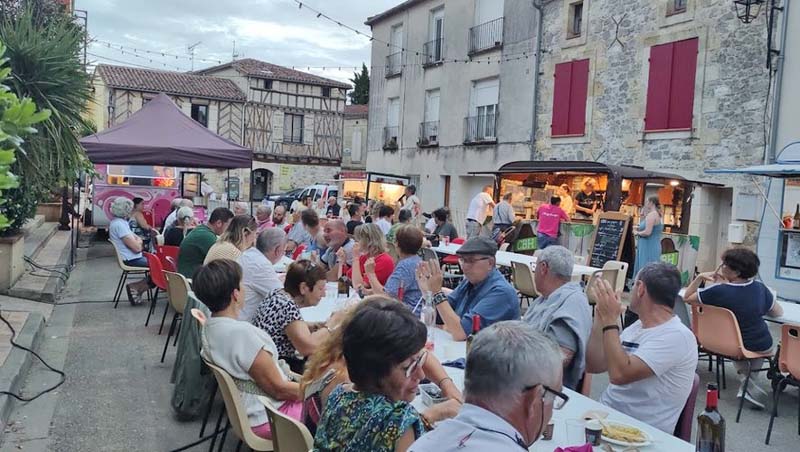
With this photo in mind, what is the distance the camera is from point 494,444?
1.60m

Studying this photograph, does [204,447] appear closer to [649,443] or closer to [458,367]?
[458,367]

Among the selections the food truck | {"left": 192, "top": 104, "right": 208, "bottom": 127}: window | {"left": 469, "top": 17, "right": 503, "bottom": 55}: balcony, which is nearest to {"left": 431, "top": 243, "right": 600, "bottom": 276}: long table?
the food truck

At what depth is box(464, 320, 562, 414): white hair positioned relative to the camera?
66.3 inches

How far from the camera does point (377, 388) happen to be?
6.79 ft

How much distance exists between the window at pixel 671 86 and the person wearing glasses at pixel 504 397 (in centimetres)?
1295

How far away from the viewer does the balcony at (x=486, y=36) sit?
18469 millimetres

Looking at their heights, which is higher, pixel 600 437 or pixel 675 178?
pixel 675 178

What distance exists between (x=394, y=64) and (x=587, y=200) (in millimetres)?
12262

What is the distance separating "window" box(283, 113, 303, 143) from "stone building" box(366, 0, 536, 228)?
10.8 metres

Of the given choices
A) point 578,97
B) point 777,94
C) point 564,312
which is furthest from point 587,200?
point 564,312

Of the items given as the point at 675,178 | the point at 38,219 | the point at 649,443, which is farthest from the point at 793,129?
the point at 38,219

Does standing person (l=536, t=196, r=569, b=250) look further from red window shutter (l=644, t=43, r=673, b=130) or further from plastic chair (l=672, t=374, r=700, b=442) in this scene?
plastic chair (l=672, t=374, r=700, b=442)

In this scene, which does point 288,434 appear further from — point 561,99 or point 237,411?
point 561,99

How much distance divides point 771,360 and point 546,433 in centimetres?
374
